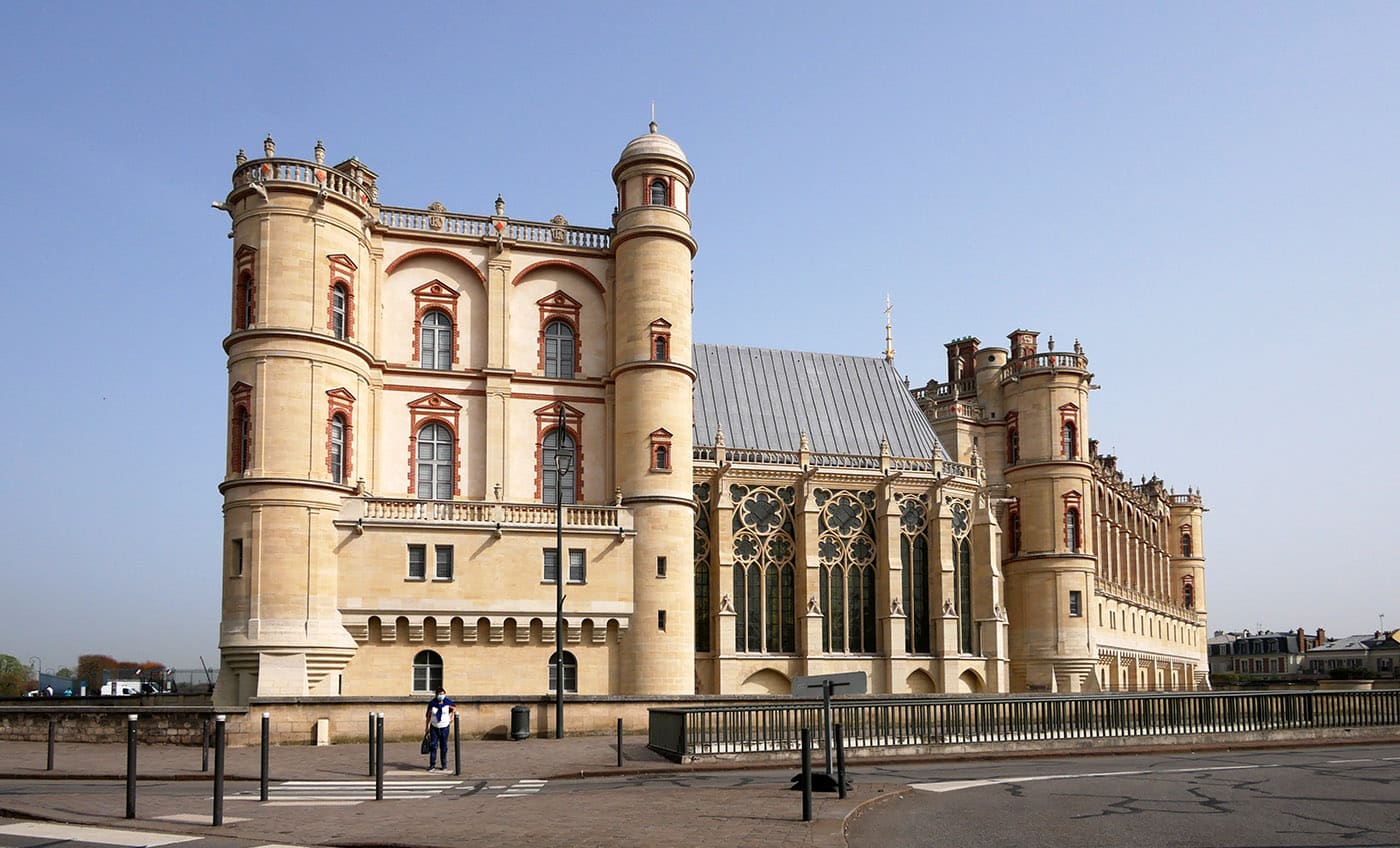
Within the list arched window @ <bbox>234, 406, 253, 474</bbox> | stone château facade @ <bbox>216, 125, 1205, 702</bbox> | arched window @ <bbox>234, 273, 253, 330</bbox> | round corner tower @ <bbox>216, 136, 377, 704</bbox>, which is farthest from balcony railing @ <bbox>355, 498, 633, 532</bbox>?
arched window @ <bbox>234, 273, 253, 330</bbox>

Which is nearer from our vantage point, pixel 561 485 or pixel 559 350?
pixel 561 485

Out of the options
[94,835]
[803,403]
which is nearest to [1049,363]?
[803,403]

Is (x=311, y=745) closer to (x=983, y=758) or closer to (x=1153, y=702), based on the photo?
(x=983, y=758)

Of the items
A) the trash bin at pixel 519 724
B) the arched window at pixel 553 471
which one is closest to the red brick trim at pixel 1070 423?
the arched window at pixel 553 471

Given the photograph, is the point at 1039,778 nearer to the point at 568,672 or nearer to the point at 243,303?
the point at 568,672

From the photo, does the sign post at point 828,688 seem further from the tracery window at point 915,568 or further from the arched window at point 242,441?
the tracery window at point 915,568

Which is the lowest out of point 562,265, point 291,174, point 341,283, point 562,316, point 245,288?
point 245,288

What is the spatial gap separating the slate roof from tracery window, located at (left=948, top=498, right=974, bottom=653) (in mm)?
2799

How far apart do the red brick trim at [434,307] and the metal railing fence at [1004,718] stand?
67.5ft

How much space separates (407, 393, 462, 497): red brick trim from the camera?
4375 cm

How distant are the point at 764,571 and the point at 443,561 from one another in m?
13.4

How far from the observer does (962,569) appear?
52.8 m

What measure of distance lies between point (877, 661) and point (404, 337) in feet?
69.4

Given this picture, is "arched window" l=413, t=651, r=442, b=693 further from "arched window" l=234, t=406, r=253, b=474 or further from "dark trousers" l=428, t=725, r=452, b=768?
"dark trousers" l=428, t=725, r=452, b=768
